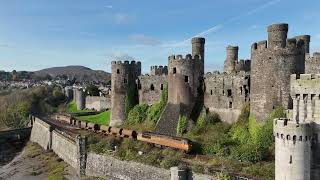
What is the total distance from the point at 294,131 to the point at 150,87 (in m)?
27.1

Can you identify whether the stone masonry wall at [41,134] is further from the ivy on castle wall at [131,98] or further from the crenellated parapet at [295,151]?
the crenellated parapet at [295,151]

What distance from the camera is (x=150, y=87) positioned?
150ft

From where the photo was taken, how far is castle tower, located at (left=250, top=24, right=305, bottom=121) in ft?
98.5

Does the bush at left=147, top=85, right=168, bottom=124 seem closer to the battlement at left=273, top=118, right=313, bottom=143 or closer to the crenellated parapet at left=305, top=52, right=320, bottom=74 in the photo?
the crenellated parapet at left=305, top=52, right=320, bottom=74

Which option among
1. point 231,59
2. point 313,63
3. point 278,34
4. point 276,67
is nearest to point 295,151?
point 276,67

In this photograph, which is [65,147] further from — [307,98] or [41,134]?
[307,98]

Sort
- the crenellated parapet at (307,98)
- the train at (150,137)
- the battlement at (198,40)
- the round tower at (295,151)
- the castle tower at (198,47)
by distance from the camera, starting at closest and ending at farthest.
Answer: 1. the round tower at (295,151)
2. the crenellated parapet at (307,98)
3. the train at (150,137)
4. the castle tower at (198,47)
5. the battlement at (198,40)

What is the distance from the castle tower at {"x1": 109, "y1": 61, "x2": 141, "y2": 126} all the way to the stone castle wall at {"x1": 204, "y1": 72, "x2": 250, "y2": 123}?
11.4 m

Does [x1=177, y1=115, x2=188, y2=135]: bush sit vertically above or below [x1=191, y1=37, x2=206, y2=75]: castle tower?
below

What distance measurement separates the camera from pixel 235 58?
140 feet

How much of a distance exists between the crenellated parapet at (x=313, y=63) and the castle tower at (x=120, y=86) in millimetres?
22329

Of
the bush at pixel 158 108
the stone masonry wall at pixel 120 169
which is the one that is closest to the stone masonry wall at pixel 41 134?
the bush at pixel 158 108

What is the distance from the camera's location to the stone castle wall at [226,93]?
35.4 metres

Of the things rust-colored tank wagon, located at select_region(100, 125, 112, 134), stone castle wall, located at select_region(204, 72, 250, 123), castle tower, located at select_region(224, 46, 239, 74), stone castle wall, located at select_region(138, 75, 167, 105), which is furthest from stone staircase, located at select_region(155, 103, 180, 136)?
castle tower, located at select_region(224, 46, 239, 74)
